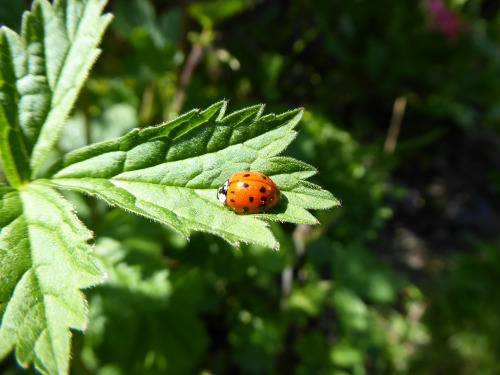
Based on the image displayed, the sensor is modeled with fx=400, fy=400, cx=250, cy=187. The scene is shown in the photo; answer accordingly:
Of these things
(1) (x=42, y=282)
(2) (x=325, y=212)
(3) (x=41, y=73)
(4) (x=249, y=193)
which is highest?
(3) (x=41, y=73)

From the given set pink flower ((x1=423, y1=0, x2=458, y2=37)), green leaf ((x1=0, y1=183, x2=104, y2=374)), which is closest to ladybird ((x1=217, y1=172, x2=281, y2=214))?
green leaf ((x1=0, y1=183, x2=104, y2=374))

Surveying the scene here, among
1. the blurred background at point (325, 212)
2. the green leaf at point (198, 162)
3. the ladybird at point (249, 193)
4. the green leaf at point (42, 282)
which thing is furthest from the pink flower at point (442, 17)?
the green leaf at point (42, 282)

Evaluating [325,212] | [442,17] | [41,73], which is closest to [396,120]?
A: [442,17]

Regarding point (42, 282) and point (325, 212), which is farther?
point (325, 212)

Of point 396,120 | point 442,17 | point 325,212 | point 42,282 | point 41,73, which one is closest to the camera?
point 42,282

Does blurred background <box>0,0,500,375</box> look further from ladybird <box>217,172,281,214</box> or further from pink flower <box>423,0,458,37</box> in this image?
ladybird <box>217,172,281,214</box>

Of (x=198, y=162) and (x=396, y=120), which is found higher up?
(x=198, y=162)

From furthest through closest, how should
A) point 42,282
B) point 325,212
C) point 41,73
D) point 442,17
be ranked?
1. point 442,17
2. point 325,212
3. point 41,73
4. point 42,282

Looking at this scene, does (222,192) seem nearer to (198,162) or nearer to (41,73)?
(198,162)
